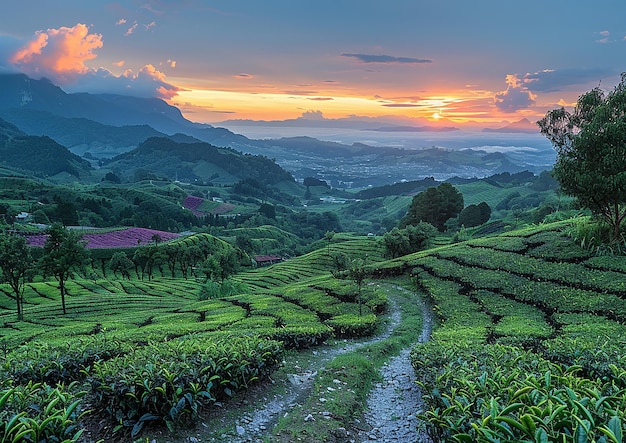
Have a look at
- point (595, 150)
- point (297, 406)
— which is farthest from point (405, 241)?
point (297, 406)

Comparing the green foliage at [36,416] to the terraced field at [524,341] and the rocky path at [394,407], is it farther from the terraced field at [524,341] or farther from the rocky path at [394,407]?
the rocky path at [394,407]

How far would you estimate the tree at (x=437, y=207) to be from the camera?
10112 centimetres

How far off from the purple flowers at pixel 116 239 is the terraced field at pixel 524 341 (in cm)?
9186

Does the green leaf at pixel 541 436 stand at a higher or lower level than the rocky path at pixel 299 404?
higher

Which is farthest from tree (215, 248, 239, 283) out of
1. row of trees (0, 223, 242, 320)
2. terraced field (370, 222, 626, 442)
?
terraced field (370, 222, 626, 442)

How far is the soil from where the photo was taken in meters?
8.65

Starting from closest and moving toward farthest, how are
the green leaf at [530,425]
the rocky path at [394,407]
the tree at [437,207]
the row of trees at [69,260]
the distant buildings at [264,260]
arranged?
the green leaf at [530,425] < the rocky path at [394,407] < the row of trees at [69,260] < the tree at [437,207] < the distant buildings at [264,260]

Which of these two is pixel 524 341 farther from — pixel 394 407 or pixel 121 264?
pixel 121 264

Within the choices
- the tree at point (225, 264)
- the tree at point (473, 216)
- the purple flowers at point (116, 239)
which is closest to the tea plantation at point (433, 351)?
the tree at point (225, 264)

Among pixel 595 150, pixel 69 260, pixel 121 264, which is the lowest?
pixel 121 264

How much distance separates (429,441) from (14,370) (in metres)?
A: 10.4

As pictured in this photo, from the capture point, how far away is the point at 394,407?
1141 centimetres

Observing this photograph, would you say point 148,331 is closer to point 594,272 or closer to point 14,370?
point 14,370

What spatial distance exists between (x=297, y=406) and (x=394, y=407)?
9.74 ft
